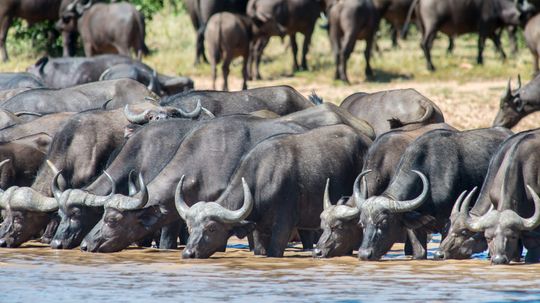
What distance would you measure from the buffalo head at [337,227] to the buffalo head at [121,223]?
1.87 meters

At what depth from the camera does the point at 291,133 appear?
15062 millimetres

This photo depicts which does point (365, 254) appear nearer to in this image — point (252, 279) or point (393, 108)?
point (252, 279)

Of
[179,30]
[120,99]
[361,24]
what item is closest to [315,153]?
[120,99]

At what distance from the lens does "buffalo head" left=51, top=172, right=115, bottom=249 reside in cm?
1517

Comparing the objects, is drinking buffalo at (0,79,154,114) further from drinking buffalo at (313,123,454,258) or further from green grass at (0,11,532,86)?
green grass at (0,11,532,86)

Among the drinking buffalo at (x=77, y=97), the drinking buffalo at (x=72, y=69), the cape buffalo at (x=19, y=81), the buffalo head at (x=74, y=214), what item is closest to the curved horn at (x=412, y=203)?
the buffalo head at (x=74, y=214)

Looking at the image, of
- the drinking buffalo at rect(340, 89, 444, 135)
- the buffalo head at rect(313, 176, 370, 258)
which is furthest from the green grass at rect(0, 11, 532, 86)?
the buffalo head at rect(313, 176, 370, 258)

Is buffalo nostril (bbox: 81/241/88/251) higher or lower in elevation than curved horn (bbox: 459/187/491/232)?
lower

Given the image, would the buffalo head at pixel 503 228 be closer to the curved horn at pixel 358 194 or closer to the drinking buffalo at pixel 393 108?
the curved horn at pixel 358 194

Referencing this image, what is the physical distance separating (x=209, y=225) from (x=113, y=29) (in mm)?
17439

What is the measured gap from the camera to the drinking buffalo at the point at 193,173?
48.5ft

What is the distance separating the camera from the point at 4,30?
109 feet

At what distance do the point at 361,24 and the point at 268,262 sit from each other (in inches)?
665

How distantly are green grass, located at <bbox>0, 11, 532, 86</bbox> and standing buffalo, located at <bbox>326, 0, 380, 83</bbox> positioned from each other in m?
0.48
